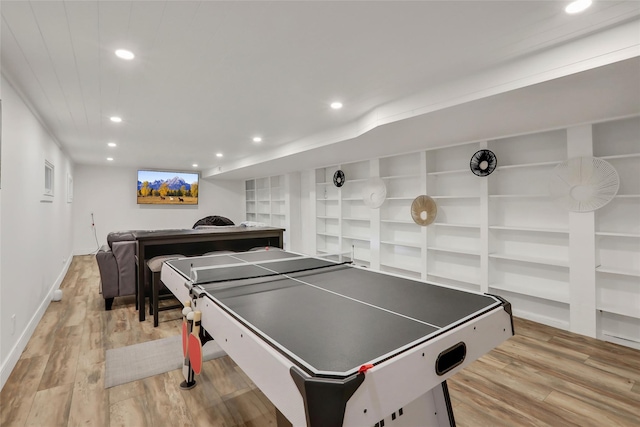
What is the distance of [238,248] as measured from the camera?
4.21 m

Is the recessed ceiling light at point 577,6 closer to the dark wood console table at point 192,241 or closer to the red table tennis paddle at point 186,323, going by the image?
the red table tennis paddle at point 186,323

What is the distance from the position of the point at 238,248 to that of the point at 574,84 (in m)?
3.80

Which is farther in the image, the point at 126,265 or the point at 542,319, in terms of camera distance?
the point at 126,265

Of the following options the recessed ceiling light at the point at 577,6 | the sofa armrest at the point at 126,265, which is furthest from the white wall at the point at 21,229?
the recessed ceiling light at the point at 577,6

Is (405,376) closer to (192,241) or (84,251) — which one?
(192,241)

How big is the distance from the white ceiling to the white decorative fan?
1.23 meters

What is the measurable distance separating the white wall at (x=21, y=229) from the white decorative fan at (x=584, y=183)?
4748 millimetres

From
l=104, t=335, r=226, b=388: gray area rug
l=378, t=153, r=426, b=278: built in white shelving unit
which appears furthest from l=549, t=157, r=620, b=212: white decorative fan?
l=104, t=335, r=226, b=388: gray area rug

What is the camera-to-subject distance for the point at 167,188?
8.77m

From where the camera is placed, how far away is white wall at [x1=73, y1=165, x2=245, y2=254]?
7820 millimetres

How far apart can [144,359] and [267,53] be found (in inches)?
102

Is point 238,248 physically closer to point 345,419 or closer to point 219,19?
point 219,19

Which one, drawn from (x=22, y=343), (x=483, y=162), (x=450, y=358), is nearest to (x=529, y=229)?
(x=483, y=162)

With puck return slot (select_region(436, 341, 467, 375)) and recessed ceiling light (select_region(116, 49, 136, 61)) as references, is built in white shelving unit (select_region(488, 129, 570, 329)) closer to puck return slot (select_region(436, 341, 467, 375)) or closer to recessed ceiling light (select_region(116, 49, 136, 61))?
puck return slot (select_region(436, 341, 467, 375))
